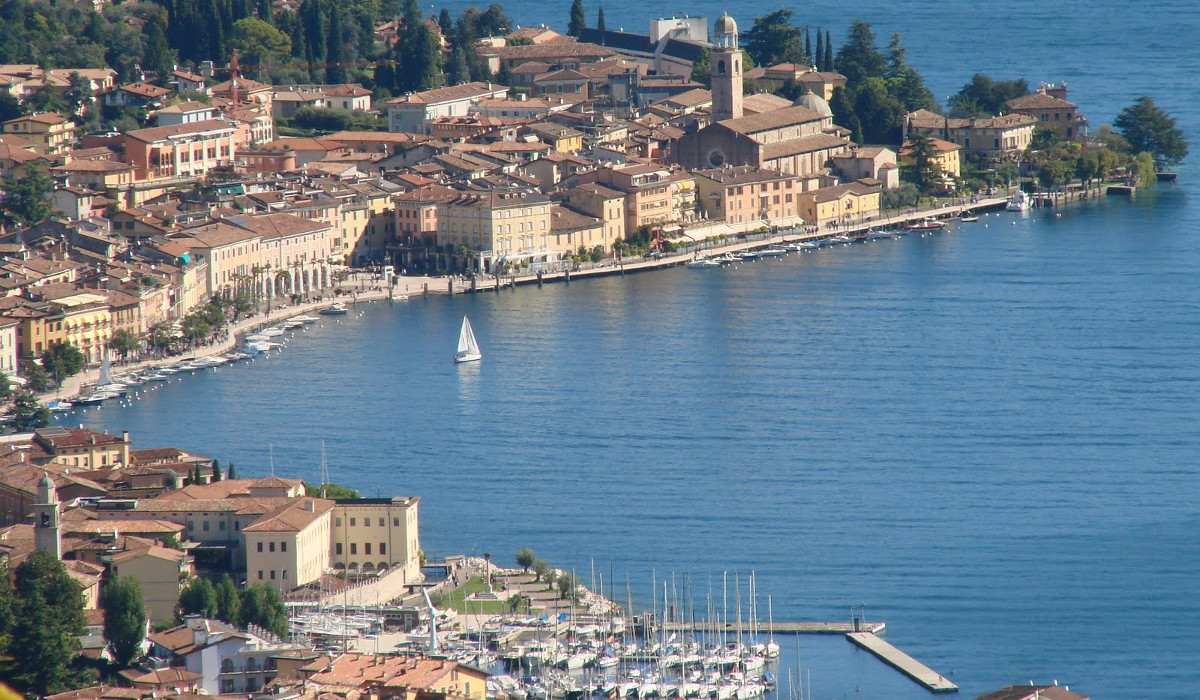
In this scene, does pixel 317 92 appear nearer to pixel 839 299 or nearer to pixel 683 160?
pixel 683 160

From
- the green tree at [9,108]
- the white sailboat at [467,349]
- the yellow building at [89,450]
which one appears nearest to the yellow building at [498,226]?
the white sailboat at [467,349]

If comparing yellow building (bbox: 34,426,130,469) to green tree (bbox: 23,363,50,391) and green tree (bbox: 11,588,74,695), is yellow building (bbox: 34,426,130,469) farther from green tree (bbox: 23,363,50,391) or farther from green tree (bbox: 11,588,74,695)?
green tree (bbox: 11,588,74,695)

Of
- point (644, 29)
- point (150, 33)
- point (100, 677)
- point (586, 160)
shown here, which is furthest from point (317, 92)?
point (100, 677)

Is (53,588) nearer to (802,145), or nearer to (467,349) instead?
(467,349)

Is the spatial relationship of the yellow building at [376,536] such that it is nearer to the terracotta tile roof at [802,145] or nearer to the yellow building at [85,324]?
the yellow building at [85,324]

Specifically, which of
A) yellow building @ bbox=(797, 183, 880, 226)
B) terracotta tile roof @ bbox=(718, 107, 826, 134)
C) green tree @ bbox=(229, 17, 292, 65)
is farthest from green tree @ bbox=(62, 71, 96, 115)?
yellow building @ bbox=(797, 183, 880, 226)
